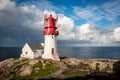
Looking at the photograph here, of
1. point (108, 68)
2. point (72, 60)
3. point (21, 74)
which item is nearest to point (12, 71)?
point (21, 74)

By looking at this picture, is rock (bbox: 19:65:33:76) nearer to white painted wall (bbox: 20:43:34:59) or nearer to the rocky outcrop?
the rocky outcrop

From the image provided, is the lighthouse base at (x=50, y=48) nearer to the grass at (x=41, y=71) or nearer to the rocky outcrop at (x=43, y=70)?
the rocky outcrop at (x=43, y=70)

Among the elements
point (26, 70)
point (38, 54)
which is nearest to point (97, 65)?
point (38, 54)

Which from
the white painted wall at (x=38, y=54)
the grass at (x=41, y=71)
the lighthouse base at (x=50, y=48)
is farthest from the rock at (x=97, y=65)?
the white painted wall at (x=38, y=54)

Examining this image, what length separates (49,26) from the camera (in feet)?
197

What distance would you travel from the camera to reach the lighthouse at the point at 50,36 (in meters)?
60.2

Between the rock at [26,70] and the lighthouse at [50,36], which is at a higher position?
the lighthouse at [50,36]

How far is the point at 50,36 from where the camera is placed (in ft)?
200

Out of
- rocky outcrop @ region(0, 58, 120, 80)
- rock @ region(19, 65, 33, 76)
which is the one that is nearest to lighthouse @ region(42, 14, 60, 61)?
rocky outcrop @ region(0, 58, 120, 80)

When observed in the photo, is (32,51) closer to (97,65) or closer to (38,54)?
(38,54)

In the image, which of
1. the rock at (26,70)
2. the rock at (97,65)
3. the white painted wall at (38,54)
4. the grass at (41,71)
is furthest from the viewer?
the white painted wall at (38,54)

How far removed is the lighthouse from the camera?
197 feet

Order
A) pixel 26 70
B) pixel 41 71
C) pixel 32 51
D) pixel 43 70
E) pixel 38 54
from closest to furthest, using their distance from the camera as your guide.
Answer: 1. pixel 26 70
2. pixel 41 71
3. pixel 43 70
4. pixel 32 51
5. pixel 38 54

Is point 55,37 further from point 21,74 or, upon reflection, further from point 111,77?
point 111,77
